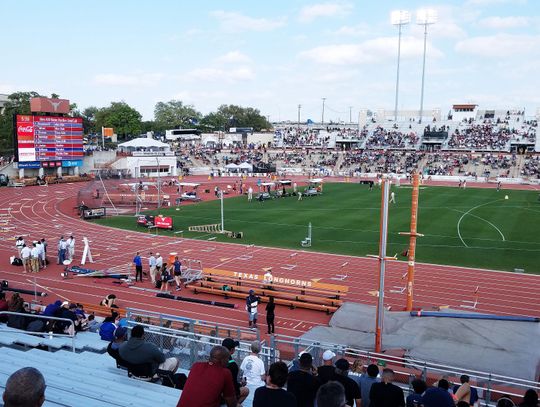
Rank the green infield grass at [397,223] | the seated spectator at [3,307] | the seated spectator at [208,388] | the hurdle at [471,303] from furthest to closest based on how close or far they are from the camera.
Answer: the green infield grass at [397,223] < the hurdle at [471,303] < the seated spectator at [3,307] < the seated spectator at [208,388]

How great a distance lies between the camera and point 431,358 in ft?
43.4

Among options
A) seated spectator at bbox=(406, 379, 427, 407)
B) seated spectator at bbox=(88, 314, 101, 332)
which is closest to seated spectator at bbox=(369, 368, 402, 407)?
seated spectator at bbox=(406, 379, 427, 407)

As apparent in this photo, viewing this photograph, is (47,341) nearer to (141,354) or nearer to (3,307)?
(141,354)

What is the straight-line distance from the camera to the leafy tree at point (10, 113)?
7831 cm

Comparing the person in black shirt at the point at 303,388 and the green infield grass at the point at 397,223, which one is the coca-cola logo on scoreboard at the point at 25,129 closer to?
the green infield grass at the point at 397,223

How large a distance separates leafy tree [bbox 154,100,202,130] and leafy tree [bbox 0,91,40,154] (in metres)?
48.1

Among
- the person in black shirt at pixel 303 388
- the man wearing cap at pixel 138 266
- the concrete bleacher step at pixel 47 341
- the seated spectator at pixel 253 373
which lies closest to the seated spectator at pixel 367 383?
the seated spectator at pixel 253 373

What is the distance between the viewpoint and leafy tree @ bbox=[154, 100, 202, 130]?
5733 inches

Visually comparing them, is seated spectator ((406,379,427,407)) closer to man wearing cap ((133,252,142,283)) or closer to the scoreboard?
man wearing cap ((133,252,142,283))

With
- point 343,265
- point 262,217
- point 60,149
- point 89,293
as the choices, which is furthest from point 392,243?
point 60,149

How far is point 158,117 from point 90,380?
15416 centimetres

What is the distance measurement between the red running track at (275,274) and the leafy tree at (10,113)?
49.1 meters

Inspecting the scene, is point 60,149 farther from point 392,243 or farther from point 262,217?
point 392,243

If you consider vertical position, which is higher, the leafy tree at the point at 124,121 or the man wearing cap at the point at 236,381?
the leafy tree at the point at 124,121
